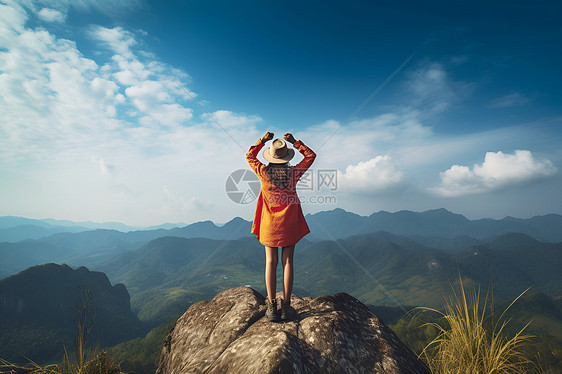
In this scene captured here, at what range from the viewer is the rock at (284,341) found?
446 centimetres

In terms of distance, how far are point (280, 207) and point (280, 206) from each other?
23mm

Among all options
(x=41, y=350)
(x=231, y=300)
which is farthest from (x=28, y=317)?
(x=231, y=300)

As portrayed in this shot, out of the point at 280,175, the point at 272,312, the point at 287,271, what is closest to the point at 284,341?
the point at 272,312

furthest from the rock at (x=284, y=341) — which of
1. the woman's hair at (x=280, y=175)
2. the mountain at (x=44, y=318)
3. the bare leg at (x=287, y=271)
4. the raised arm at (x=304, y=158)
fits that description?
the mountain at (x=44, y=318)

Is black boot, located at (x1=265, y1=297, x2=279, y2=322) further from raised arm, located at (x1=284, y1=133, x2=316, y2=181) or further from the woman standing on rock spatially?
raised arm, located at (x1=284, y1=133, x2=316, y2=181)

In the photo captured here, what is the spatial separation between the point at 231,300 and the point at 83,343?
10.7ft

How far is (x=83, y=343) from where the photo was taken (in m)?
4.94

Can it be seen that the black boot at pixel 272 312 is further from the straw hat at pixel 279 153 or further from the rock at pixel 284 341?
the straw hat at pixel 279 153

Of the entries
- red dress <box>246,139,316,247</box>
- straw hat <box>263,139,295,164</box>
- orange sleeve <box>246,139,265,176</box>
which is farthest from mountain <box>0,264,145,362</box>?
straw hat <box>263,139,295,164</box>

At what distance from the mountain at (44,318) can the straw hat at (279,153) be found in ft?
556

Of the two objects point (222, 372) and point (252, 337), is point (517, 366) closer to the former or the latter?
point (252, 337)

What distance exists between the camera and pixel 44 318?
17150 cm

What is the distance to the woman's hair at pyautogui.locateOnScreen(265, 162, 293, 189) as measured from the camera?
20.1 feet

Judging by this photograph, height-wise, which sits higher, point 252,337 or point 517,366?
point 252,337
